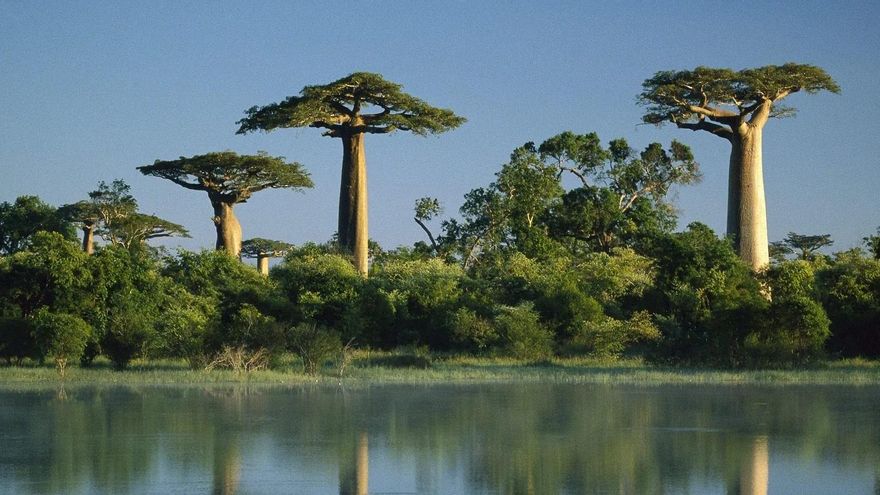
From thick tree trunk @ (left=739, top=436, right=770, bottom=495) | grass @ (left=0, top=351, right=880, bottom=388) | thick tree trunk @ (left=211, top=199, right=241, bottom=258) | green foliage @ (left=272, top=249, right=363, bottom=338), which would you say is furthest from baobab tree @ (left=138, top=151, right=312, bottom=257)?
thick tree trunk @ (left=739, top=436, right=770, bottom=495)

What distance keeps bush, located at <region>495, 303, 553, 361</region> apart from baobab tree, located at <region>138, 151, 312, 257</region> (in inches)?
531

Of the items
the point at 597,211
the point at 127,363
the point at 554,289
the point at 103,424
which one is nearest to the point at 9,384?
the point at 127,363

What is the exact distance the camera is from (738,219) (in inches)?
1432

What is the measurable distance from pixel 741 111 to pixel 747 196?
8.24 ft

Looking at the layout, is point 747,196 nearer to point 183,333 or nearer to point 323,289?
point 323,289

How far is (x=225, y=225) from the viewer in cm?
4053

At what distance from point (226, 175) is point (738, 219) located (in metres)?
15.8

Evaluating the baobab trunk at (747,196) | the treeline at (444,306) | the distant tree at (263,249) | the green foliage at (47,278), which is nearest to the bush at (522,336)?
the treeline at (444,306)

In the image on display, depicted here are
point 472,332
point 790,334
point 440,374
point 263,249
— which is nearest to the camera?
point 440,374

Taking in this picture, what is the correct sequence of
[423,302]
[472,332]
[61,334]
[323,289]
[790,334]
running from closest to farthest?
1. [61,334]
2. [790,334]
3. [472,332]
4. [423,302]
5. [323,289]

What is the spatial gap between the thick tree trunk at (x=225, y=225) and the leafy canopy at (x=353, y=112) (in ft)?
14.3

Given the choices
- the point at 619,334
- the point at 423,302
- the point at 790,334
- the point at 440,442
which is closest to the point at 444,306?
the point at 423,302

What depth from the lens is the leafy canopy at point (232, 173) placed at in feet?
127

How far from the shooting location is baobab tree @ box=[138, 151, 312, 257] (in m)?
38.9
